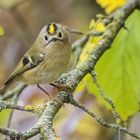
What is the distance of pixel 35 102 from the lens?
3492 millimetres

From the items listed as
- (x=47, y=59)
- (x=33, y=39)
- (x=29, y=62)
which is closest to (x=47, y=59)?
(x=47, y=59)

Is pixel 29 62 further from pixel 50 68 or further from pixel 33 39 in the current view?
pixel 33 39

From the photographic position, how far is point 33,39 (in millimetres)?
4121

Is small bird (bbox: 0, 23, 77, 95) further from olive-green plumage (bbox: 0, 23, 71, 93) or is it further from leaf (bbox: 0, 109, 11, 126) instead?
leaf (bbox: 0, 109, 11, 126)

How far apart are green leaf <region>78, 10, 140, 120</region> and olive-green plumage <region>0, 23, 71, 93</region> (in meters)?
0.23

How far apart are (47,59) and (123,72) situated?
1.54ft

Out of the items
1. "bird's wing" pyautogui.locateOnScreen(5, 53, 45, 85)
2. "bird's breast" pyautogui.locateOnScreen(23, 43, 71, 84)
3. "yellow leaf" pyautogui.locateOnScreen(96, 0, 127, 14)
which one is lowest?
"bird's breast" pyautogui.locateOnScreen(23, 43, 71, 84)

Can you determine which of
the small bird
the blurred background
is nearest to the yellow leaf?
the small bird

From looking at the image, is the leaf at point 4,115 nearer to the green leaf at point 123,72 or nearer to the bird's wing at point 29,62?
the bird's wing at point 29,62

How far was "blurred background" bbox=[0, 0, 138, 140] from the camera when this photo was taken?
3.30 m

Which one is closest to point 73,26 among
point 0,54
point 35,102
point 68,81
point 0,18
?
point 0,54

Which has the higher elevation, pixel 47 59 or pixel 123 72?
pixel 123 72

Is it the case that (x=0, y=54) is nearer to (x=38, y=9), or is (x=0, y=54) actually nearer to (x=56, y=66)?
(x=38, y=9)

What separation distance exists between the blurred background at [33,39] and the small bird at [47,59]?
7.2 inches
